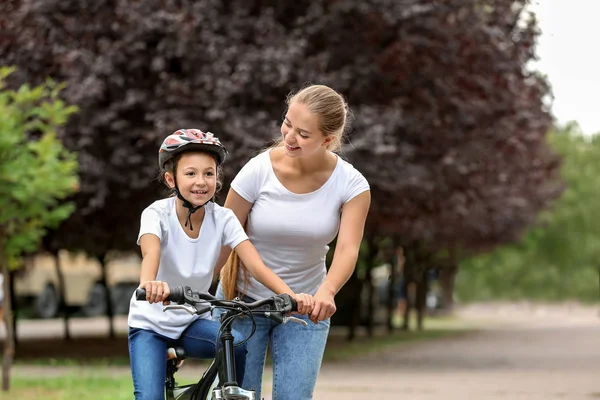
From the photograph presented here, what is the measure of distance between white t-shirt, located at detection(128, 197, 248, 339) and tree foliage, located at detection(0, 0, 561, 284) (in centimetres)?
1125

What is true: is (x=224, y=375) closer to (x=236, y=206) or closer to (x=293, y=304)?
(x=293, y=304)

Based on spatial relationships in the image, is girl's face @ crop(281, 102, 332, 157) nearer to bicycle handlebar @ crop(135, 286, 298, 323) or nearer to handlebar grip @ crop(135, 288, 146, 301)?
bicycle handlebar @ crop(135, 286, 298, 323)

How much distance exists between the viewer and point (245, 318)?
529 cm

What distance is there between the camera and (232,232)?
4.91m

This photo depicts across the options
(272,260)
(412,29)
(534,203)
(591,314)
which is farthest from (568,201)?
(272,260)

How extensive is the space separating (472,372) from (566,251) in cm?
4363

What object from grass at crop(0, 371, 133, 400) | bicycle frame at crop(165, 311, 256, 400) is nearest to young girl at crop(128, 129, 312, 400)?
bicycle frame at crop(165, 311, 256, 400)

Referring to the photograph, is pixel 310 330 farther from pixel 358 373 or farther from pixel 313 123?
pixel 358 373

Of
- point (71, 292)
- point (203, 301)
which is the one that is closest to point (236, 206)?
point (203, 301)

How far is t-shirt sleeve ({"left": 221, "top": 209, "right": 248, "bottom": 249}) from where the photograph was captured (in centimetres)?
489

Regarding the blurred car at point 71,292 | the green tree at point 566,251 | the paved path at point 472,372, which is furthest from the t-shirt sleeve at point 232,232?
the green tree at point 566,251

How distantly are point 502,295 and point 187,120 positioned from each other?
51528mm

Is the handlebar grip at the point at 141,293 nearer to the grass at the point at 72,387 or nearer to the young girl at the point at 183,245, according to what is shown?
the young girl at the point at 183,245

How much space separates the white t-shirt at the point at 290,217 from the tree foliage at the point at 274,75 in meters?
10.8
